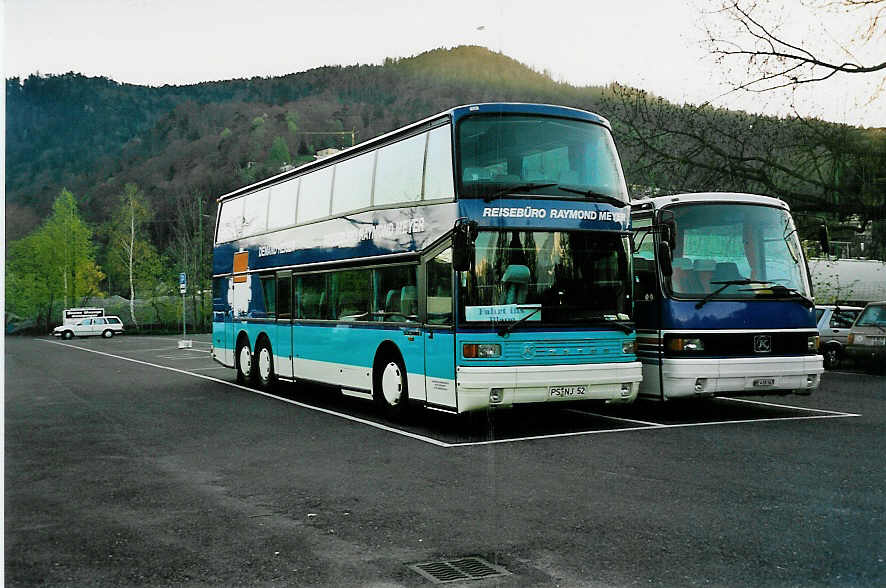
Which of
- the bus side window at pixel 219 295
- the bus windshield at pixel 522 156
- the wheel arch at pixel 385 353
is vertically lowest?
the wheel arch at pixel 385 353

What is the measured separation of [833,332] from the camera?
860 inches

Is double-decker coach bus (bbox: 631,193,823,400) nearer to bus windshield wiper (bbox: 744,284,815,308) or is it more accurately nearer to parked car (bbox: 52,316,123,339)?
bus windshield wiper (bbox: 744,284,815,308)

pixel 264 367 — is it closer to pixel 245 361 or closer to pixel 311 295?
pixel 245 361

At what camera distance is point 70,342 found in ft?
30.1

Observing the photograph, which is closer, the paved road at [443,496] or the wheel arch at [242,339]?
the paved road at [443,496]

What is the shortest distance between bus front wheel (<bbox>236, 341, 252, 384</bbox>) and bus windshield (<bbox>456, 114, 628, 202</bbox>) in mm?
8502

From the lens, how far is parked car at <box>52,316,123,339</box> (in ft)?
30.7

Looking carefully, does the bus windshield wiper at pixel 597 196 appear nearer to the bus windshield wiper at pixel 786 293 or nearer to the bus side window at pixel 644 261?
the bus side window at pixel 644 261

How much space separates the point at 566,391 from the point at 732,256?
9.81 ft

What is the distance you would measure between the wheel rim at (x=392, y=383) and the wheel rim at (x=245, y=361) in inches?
238

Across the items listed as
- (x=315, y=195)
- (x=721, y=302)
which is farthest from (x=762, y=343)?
(x=315, y=195)

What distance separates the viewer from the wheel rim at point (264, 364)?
16500 mm

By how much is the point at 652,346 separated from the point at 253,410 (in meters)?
5.76

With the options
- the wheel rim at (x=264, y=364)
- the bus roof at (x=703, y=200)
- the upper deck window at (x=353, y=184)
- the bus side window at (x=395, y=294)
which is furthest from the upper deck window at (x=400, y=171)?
the wheel rim at (x=264, y=364)
